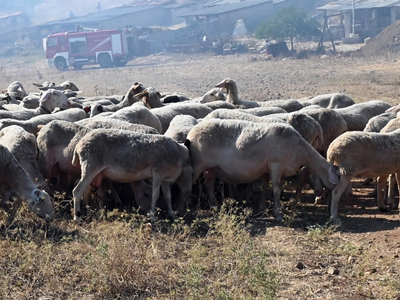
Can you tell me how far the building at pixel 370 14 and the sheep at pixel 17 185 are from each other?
4134 centimetres

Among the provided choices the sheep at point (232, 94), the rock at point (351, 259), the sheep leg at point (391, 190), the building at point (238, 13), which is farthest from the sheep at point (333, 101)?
the building at point (238, 13)

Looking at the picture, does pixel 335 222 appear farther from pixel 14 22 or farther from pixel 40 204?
pixel 14 22

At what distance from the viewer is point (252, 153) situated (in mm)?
8883

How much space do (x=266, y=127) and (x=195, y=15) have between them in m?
53.0

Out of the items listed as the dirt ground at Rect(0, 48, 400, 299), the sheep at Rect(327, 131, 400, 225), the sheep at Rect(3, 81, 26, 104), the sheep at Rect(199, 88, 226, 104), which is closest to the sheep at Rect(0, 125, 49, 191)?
the dirt ground at Rect(0, 48, 400, 299)

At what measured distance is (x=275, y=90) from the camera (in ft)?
83.2

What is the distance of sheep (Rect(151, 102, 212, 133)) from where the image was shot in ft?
39.0

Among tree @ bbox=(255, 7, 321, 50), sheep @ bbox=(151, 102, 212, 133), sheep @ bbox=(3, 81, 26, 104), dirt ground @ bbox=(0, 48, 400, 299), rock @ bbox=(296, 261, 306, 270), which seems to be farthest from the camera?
tree @ bbox=(255, 7, 321, 50)

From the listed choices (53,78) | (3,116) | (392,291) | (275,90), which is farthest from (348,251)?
(53,78)

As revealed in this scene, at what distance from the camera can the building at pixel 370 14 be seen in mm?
47156

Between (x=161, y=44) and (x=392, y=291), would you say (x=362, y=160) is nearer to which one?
(x=392, y=291)

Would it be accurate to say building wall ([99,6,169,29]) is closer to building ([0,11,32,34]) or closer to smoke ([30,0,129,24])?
building ([0,11,32,34])

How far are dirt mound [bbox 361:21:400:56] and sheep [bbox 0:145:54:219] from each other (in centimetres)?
3174

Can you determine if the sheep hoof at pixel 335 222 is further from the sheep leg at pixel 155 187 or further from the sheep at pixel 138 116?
the sheep at pixel 138 116
